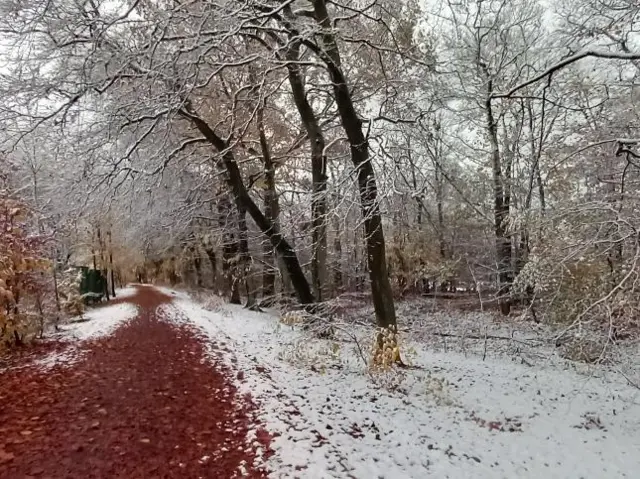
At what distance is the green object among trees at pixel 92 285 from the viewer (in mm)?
21453

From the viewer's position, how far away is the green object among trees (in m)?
21.5

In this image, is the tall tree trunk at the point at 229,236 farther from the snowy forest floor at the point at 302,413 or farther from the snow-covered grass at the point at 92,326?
the snowy forest floor at the point at 302,413

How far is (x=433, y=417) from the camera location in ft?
20.1

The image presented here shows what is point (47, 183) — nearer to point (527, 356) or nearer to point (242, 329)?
point (242, 329)

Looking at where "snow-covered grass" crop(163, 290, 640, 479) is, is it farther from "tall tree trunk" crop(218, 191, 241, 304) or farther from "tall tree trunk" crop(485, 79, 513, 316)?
"tall tree trunk" crop(218, 191, 241, 304)

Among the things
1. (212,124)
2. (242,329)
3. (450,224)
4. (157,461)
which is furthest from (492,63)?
(157,461)

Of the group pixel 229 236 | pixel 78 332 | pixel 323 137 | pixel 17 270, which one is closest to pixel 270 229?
pixel 323 137

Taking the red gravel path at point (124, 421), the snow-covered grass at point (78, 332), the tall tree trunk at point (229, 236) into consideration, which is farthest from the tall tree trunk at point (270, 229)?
the snow-covered grass at point (78, 332)

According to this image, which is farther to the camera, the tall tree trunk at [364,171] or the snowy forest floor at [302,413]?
the tall tree trunk at [364,171]

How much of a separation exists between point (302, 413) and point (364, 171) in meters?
3.70

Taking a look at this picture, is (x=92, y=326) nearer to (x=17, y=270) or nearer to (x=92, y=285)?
(x=17, y=270)

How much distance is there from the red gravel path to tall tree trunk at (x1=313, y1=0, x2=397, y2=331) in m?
2.89

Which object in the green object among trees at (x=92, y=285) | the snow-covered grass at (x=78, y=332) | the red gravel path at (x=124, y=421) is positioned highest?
the green object among trees at (x=92, y=285)

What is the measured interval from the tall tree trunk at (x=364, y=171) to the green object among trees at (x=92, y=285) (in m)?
16.8
